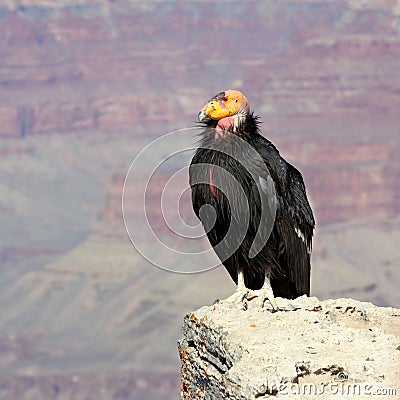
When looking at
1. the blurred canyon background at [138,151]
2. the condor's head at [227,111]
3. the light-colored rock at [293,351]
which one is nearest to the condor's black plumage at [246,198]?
the condor's head at [227,111]

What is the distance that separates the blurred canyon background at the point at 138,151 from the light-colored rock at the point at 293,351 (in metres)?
48.2

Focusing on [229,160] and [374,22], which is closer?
[229,160]

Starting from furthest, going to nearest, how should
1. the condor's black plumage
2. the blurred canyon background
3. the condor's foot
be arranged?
the blurred canyon background, the condor's foot, the condor's black plumage

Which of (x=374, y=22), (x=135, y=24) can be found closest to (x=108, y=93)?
(x=135, y=24)

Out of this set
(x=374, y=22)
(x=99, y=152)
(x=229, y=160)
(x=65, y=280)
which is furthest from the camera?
(x=99, y=152)

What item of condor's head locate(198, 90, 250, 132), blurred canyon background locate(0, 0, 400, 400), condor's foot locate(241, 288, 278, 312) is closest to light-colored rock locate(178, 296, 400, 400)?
condor's foot locate(241, 288, 278, 312)

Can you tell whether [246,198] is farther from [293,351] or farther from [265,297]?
[293,351]

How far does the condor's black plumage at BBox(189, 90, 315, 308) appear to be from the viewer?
8.75 metres

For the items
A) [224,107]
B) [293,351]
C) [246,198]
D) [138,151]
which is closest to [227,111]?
[224,107]

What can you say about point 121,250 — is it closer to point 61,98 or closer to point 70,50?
point 61,98

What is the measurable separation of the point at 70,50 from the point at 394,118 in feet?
249

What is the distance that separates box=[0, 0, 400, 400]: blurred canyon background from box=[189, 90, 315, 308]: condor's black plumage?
156 ft

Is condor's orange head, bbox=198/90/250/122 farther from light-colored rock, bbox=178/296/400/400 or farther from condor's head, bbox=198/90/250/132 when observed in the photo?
light-colored rock, bbox=178/296/400/400

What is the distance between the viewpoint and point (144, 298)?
349ft
